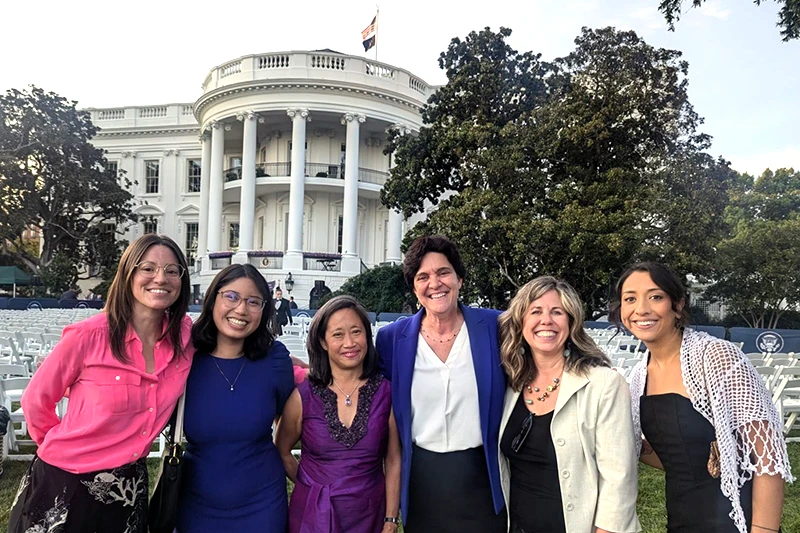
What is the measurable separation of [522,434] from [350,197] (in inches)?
1079

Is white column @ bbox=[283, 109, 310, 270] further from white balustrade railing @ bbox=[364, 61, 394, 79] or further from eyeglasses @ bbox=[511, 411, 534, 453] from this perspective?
eyeglasses @ bbox=[511, 411, 534, 453]

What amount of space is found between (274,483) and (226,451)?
0.27 m

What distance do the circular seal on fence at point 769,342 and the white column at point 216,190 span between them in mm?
25489

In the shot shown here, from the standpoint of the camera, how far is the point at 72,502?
2107 millimetres

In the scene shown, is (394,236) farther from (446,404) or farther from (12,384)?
(446,404)

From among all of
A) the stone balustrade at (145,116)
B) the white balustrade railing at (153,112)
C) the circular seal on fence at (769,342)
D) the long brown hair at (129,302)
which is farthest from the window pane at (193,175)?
the long brown hair at (129,302)

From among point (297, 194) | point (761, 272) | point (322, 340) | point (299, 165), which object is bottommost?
point (322, 340)

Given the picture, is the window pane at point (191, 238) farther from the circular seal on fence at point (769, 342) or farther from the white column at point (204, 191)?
the circular seal on fence at point (769, 342)

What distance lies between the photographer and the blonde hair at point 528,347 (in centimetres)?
231

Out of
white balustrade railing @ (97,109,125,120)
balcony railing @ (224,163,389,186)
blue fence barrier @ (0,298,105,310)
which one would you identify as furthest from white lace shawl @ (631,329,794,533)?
white balustrade railing @ (97,109,125,120)

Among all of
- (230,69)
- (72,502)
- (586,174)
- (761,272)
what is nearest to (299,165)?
(230,69)

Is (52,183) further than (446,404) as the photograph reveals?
Yes

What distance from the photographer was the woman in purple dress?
2422 millimetres

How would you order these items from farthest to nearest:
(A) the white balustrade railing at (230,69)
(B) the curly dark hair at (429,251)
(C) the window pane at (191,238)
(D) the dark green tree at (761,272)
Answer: (C) the window pane at (191,238)
(A) the white balustrade railing at (230,69)
(D) the dark green tree at (761,272)
(B) the curly dark hair at (429,251)
